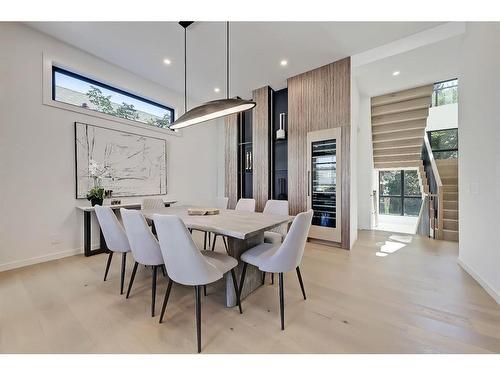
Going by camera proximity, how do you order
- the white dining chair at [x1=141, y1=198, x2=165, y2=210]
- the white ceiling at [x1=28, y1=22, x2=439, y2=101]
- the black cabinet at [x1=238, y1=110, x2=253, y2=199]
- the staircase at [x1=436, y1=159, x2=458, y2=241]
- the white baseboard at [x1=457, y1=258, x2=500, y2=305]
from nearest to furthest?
the white baseboard at [x1=457, y1=258, x2=500, y2=305] < the white ceiling at [x1=28, y1=22, x2=439, y2=101] < the white dining chair at [x1=141, y1=198, x2=165, y2=210] < the staircase at [x1=436, y1=159, x2=458, y2=241] < the black cabinet at [x1=238, y1=110, x2=253, y2=199]

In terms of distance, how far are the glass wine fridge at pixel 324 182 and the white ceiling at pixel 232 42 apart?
131 centimetres

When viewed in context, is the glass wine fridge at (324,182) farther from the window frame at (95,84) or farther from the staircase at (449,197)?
the window frame at (95,84)

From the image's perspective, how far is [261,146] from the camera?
4566 mm

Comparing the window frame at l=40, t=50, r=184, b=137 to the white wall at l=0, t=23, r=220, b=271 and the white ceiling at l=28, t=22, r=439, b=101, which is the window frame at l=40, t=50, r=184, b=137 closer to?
the white wall at l=0, t=23, r=220, b=271

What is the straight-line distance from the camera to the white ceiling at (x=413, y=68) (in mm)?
2977

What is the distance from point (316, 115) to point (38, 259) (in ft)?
16.0

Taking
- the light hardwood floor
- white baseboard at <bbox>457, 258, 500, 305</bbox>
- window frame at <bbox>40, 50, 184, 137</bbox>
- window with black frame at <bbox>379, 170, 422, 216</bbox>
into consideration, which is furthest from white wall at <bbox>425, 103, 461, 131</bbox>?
window frame at <bbox>40, 50, 184, 137</bbox>

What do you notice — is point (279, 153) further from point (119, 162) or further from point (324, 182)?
point (119, 162)

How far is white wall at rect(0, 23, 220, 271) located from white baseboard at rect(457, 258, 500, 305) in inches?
204

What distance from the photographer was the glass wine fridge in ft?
11.8

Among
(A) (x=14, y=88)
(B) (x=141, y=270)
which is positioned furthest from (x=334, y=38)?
(A) (x=14, y=88)

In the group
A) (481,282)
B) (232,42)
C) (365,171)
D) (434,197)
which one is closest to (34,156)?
(232,42)
